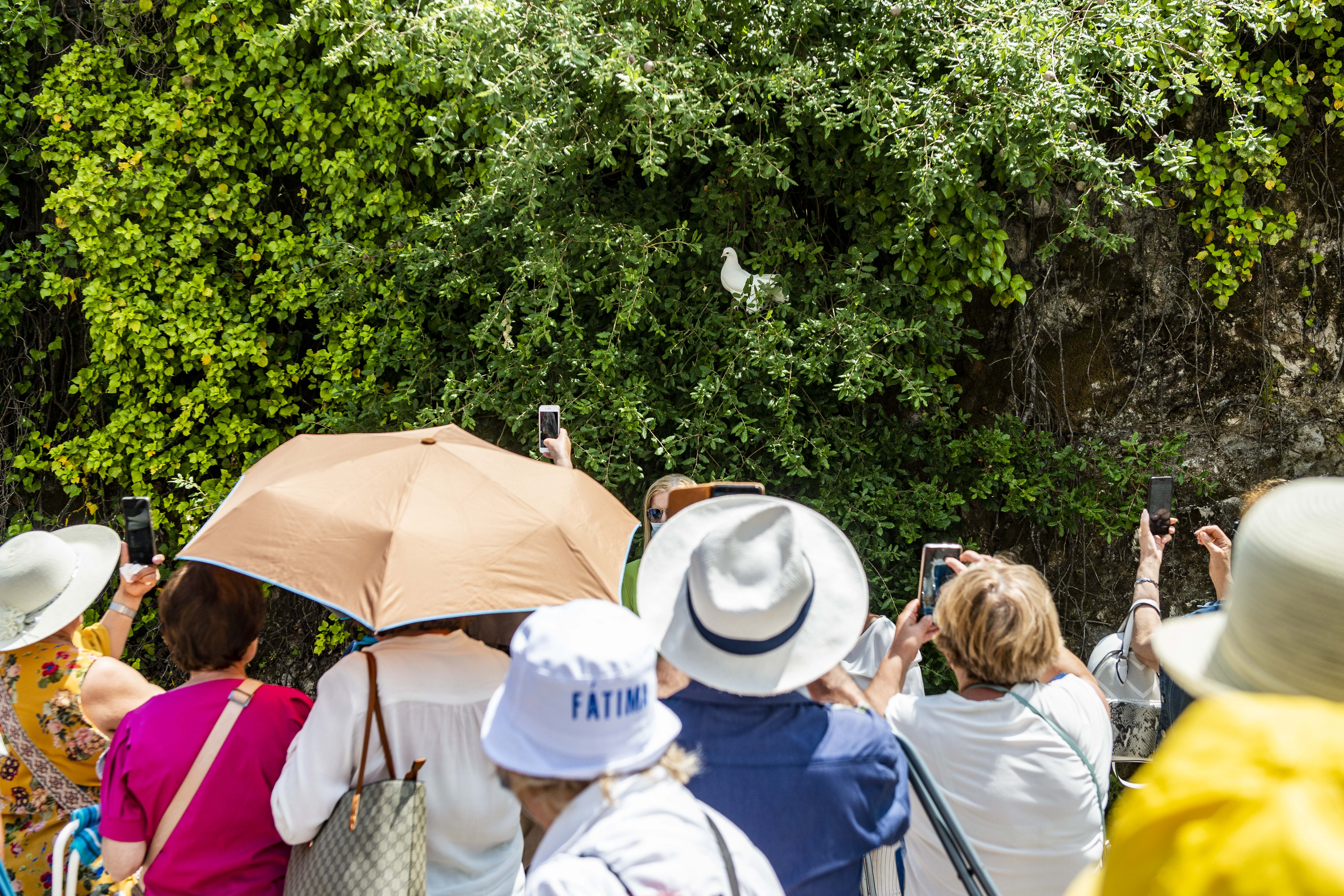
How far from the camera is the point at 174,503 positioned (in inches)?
178

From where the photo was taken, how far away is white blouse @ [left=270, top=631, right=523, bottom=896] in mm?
1793

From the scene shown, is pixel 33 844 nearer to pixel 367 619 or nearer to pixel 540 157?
pixel 367 619

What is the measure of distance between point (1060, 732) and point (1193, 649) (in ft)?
2.88

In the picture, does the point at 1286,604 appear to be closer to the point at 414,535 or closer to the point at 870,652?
the point at 414,535

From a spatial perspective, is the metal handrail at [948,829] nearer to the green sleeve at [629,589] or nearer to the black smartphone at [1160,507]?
the green sleeve at [629,589]

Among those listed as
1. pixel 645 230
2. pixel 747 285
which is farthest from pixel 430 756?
pixel 645 230

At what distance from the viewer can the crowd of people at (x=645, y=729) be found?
116 centimetres

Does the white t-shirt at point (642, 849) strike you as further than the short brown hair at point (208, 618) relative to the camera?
No

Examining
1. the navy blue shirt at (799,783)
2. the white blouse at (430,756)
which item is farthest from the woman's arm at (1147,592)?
the white blouse at (430,756)

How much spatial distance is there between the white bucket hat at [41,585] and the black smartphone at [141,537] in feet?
0.63

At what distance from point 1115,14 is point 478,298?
292 cm

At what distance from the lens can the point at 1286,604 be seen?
878 millimetres

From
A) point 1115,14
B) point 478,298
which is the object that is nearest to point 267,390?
point 478,298

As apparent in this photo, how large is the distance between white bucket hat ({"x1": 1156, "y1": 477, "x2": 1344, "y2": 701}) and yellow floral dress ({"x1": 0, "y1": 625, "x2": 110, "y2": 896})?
2.48 m
